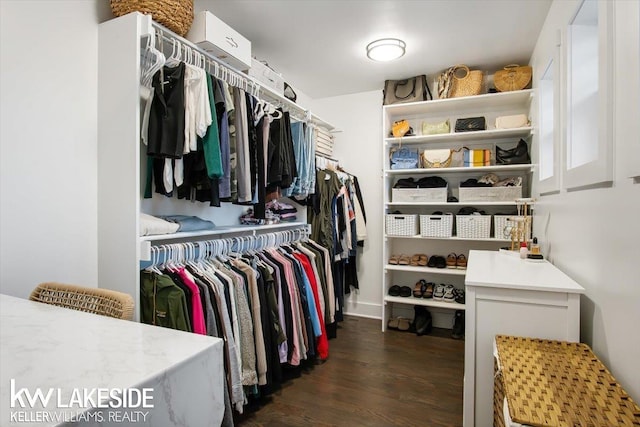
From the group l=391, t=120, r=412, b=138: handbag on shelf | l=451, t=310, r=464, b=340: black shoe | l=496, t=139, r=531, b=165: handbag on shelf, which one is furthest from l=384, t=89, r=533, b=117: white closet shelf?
l=451, t=310, r=464, b=340: black shoe

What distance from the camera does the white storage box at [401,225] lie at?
3.16m

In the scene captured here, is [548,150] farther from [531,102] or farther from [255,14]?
[255,14]

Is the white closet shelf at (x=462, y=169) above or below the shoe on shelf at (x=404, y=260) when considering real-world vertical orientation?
above

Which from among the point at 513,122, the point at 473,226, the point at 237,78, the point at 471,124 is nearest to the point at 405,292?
the point at 473,226

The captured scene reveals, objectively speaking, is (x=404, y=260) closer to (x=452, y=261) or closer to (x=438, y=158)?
(x=452, y=261)

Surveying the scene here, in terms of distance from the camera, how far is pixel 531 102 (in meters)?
2.78

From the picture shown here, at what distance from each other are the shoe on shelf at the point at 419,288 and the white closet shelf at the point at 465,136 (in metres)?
1.44

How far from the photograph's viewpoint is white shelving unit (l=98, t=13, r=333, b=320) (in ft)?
4.93

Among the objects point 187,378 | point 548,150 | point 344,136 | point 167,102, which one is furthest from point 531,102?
point 187,378

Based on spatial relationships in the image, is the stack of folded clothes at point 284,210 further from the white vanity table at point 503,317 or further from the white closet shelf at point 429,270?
the white vanity table at point 503,317

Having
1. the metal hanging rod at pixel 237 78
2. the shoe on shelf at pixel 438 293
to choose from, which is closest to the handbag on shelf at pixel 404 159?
the metal hanging rod at pixel 237 78

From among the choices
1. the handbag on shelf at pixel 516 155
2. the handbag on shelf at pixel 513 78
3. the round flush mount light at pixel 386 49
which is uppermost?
the round flush mount light at pixel 386 49

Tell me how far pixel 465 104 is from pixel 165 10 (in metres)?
2.64

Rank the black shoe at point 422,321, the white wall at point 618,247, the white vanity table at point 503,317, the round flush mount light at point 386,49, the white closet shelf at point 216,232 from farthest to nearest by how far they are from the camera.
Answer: the black shoe at point 422,321
the round flush mount light at point 386,49
the white closet shelf at point 216,232
the white vanity table at point 503,317
the white wall at point 618,247
